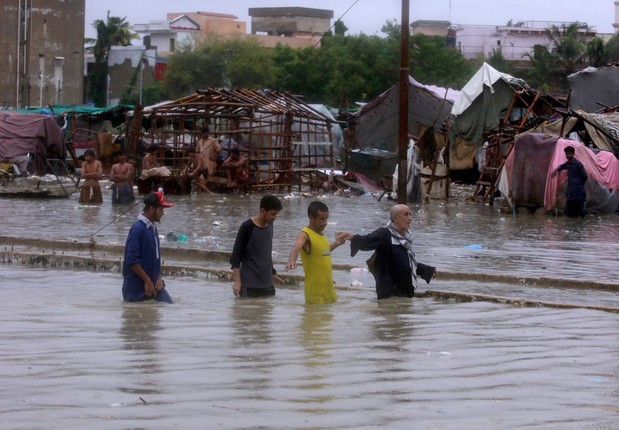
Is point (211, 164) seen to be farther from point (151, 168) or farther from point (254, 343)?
point (254, 343)

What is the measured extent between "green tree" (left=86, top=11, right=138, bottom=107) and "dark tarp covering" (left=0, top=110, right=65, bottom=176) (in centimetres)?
3801

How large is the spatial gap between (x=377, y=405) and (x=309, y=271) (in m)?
4.25

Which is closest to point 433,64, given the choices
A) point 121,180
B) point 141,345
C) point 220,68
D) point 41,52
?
point 220,68

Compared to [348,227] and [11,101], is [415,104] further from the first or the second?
[11,101]

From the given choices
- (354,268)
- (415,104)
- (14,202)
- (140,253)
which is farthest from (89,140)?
(140,253)

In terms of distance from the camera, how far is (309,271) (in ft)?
32.5

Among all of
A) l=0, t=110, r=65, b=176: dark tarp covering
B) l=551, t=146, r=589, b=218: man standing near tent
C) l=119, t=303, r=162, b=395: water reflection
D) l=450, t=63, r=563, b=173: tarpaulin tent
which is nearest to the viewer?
l=119, t=303, r=162, b=395: water reflection

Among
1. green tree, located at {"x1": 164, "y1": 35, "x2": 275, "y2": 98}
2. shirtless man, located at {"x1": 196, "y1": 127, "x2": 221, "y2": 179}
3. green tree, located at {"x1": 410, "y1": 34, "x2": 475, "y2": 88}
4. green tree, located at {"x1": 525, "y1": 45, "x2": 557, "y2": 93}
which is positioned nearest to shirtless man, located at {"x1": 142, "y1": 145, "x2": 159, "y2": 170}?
shirtless man, located at {"x1": 196, "y1": 127, "x2": 221, "y2": 179}

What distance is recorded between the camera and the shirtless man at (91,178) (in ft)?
76.9

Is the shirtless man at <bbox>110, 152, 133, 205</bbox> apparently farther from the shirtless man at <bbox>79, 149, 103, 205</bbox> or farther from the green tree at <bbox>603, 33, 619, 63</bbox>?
the green tree at <bbox>603, 33, 619, 63</bbox>

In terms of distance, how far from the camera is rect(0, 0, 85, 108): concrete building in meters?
56.0

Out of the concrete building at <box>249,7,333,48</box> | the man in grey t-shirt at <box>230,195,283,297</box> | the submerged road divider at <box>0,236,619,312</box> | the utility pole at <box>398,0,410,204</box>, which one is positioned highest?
the concrete building at <box>249,7,333,48</box>

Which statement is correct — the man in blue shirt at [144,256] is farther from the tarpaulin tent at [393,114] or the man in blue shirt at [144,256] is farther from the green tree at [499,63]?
the green tree at [499,63]

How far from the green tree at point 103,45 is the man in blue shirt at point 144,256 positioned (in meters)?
66.3
